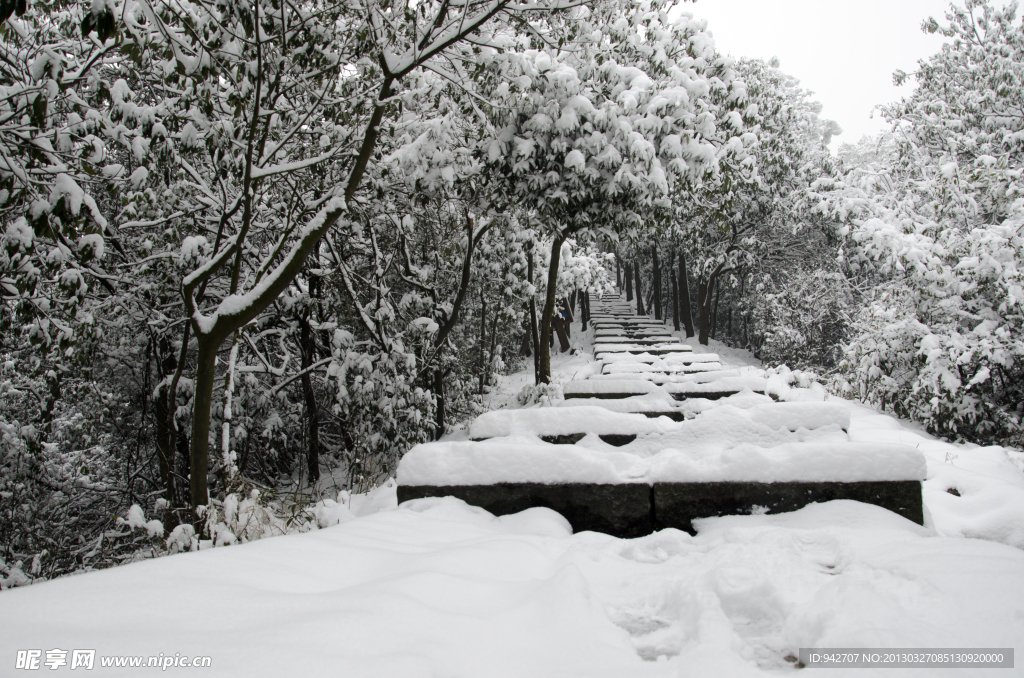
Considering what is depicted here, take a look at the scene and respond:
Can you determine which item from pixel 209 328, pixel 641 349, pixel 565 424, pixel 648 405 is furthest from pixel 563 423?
pixel 641 349

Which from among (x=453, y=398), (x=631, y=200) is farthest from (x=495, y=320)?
(x=631, y=200)

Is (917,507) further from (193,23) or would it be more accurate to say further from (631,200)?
(193,23)

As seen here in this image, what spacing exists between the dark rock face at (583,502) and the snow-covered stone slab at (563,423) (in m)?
0.82

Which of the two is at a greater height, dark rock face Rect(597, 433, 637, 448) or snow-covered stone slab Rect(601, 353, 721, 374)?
dark rock face Rect(597, 433, 637, 448)

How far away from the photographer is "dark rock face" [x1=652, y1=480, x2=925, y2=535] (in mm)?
2477

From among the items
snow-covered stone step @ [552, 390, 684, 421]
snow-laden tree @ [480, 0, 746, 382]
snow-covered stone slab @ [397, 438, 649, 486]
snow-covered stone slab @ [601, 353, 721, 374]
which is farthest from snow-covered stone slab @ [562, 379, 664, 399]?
snow-covered stone slab @ [397, 438, 649, 486]

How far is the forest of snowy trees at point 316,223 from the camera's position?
12.0ft

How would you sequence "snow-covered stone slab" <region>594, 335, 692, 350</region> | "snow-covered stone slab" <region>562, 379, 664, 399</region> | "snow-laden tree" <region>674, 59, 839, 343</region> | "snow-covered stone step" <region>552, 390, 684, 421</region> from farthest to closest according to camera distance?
"snow-laden tree" <region>674, 59, 839, 343</region>
"snow-covered stone slab" <region>594, 335, 692, 350</region>
"snow-covered stone slab" <region>562, 379, 664, 399</region>
"snow-covered stone step" <region>552, 390, 684, 421</region>

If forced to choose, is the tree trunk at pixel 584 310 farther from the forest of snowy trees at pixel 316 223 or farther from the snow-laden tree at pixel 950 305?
the snow-laden tree at pixel 950 305

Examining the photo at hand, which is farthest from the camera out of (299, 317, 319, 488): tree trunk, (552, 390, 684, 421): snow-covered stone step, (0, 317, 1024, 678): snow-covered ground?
(299, 317, 319, 488): tree trunk

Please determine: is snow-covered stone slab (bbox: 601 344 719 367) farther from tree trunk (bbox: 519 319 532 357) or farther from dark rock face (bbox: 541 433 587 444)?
tree trunk (bbox: 519 319 532 357)

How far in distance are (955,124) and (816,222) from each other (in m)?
6.31

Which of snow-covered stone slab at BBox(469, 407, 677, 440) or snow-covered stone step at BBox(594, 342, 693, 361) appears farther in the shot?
snow-covered stone step at BBox(594, 342, 693, 361)

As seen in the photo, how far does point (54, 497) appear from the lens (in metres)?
7.51
